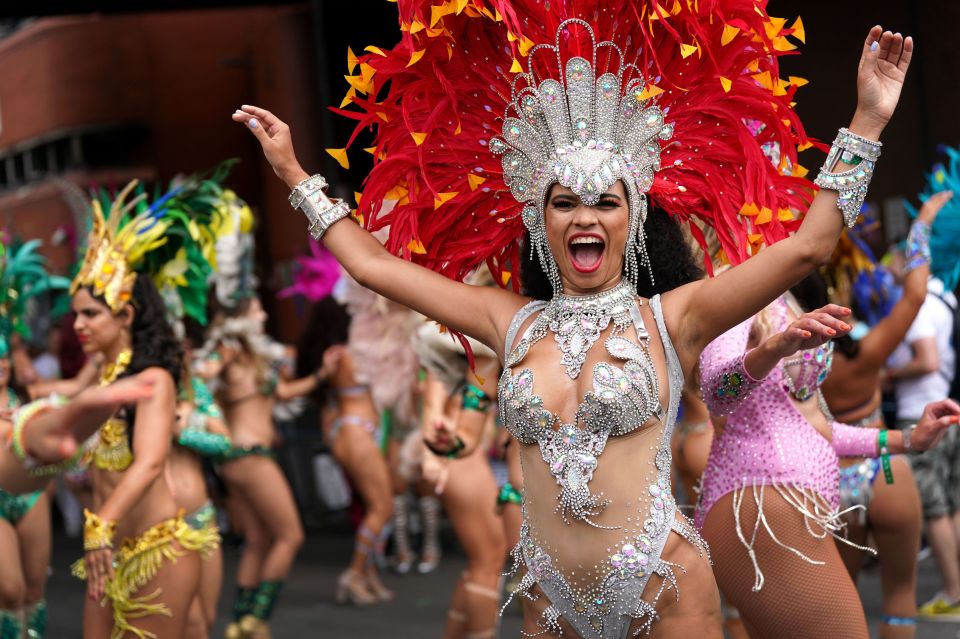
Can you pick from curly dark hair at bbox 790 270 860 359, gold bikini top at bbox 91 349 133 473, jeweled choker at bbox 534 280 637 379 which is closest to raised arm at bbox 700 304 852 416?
jeweled choker at bbox 534 280 637 379

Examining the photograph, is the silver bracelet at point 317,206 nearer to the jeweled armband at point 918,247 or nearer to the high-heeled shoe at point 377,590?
the jeweled armband at point 918,247

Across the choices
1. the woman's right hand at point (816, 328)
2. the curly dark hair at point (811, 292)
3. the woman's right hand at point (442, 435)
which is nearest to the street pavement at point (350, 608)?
the woman's right hand at point (442, 435)

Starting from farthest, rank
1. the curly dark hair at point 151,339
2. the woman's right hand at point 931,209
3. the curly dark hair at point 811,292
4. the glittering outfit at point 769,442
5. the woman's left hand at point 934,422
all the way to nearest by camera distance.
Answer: the woman's right hand at point 931,209
the curly dark hair at point 151,339
the curly dark hair at point 811,292
the glittering outfit at point 769,442
the woman's left hand at point 934,422

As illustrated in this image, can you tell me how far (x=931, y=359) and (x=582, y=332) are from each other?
4.59 meters

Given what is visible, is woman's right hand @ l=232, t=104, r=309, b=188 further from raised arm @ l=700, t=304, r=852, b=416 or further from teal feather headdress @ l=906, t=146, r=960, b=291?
teal feather headdress @ l=906, t=146, r=960, b=291

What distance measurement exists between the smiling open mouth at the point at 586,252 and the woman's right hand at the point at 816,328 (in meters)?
0.51

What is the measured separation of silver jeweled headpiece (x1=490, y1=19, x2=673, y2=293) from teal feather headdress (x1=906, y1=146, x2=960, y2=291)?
325 centimetres

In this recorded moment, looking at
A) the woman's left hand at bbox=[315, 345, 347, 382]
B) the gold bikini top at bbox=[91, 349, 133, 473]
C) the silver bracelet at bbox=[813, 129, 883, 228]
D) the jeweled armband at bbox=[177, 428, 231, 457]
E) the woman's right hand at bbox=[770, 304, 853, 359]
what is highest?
the silver bracelet at bbox=[813, 129, 883, 228]

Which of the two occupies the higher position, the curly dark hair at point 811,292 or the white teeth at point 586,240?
the white teeth at point 586,240

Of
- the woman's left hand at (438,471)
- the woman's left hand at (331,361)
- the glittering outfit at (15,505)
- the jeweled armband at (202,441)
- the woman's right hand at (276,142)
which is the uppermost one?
the woman's right hand at (276,142)

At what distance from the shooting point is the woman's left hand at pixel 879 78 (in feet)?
10.0

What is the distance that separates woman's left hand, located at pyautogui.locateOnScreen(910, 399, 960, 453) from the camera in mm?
3873

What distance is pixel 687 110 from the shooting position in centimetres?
345

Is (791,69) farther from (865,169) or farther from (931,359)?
(865,169)
